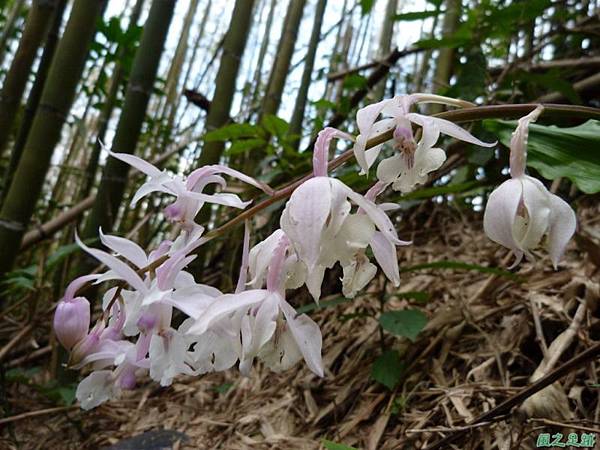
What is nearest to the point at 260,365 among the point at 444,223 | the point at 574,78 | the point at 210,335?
the point at 444,223

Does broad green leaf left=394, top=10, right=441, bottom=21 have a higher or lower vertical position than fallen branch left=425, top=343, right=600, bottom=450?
higher

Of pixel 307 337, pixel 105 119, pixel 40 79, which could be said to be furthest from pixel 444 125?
pixel 105 119

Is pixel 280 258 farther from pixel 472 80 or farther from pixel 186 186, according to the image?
pixel 472 80

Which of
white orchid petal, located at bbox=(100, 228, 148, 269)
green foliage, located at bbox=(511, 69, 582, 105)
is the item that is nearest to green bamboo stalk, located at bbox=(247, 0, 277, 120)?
green foliage, located at bbox=(511, 69, 582, 105)

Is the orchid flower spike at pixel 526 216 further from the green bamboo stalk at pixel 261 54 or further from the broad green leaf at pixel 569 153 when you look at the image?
the green bamboo stalk at pixel 261 54

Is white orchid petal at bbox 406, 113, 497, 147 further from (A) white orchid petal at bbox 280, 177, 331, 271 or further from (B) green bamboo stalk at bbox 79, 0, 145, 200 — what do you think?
(B) green bamboo stalk at bbox 79, 0, 145, 200

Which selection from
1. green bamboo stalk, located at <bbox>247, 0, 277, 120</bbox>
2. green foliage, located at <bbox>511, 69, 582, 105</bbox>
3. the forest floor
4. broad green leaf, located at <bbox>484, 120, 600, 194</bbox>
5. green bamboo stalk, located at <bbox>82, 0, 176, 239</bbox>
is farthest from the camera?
green bamboo stalk, located at <bbox>247, 0, 277, 120</bbox>

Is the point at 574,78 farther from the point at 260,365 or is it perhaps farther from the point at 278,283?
the point at 278,283
